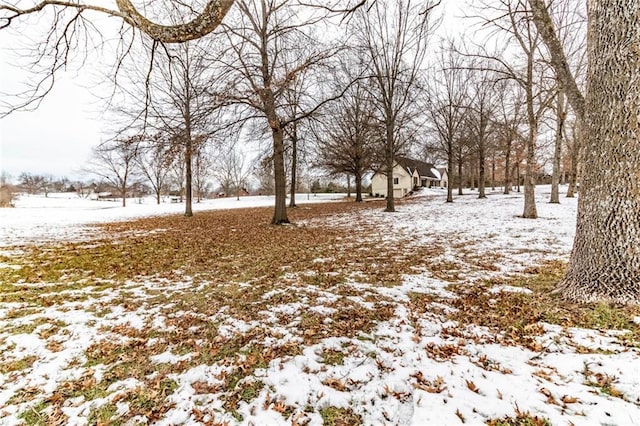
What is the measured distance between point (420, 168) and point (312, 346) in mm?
49388

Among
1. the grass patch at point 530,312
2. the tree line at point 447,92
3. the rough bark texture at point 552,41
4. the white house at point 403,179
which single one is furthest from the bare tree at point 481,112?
the grass patch at point 530,312

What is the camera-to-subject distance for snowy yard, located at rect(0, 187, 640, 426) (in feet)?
7.18

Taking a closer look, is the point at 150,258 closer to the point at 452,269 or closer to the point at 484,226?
the point at 452,269

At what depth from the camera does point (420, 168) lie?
48.4m

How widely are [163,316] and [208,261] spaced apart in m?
2.94

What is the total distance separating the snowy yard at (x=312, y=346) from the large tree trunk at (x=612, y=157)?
0.46 m

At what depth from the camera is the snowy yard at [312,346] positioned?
219 cm

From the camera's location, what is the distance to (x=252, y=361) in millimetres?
2822

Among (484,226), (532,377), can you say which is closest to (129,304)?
(532,377)

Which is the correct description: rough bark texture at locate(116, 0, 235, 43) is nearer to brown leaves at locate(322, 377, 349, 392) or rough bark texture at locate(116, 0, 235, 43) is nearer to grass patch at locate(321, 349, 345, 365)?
grass patch at locate(321, 349, 345, 365)

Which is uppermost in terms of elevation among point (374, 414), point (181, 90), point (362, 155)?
point (181, 90)

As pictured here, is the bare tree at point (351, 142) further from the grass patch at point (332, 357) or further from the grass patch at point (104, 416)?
the grass patch at point (104, 416)

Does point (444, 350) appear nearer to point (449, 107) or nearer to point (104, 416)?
point (104, 416)

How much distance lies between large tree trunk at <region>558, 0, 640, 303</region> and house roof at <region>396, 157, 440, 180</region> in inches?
1414
